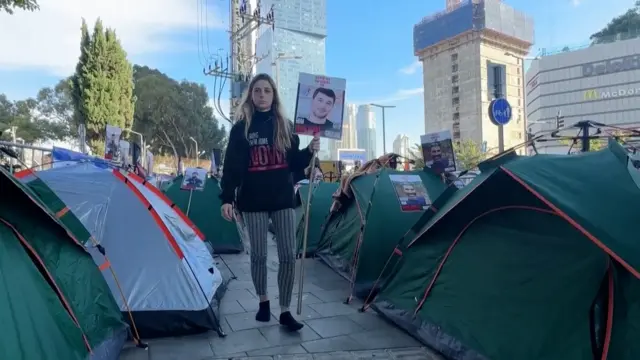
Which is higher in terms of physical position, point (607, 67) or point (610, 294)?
point (607, 67)

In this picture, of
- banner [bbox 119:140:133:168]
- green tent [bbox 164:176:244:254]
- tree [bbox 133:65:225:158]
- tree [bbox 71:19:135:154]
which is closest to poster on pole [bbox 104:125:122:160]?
banner [bbox 119:140:133:168]

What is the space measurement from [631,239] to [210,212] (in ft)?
22.2

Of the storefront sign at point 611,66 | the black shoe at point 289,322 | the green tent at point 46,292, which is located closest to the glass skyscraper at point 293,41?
the black shoe at point 289,322

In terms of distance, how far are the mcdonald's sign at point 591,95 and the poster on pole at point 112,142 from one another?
74434 millimetres

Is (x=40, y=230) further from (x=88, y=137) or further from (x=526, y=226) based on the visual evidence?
(x=88, y=137)

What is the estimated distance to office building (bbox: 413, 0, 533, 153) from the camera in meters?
69.3

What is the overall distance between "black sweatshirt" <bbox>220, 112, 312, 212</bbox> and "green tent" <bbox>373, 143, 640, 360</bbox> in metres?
1.16

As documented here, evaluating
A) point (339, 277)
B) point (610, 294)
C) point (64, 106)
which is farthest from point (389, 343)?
point (64, 106)

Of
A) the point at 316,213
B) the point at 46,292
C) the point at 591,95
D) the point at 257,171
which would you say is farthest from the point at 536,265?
the point at 591,95

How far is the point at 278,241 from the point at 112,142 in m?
4.24

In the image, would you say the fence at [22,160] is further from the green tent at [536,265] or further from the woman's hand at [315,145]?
the green tent at [536,265]

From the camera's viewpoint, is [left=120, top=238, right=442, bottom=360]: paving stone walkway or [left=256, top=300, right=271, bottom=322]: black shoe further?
[left=256, top=300, right=271, bottom=322]: black shoe

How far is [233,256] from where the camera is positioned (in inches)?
301

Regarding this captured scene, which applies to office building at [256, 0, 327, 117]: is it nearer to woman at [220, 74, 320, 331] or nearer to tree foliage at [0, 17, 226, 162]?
tree foliage at [0, 17, 226, 162]
